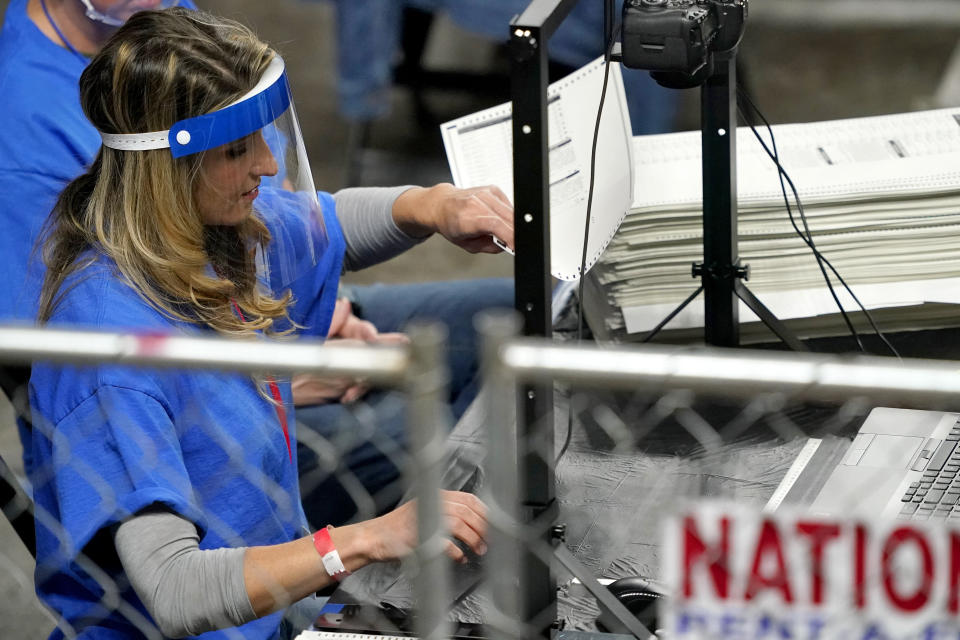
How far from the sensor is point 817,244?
5.66 feet

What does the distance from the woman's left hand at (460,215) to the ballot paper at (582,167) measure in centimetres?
3

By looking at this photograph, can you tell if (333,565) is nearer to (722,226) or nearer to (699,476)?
(699,476)

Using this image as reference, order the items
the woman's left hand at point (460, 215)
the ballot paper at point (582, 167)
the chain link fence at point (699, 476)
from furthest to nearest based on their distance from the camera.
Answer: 1. the woman's left hand at point (460, 215)
2. the ballot paper at point (582, 167)
3. the chain link fence at point (699, 476)

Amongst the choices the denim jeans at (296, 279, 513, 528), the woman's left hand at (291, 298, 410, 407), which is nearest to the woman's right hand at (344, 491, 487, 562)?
the denim jeans at (296, 279, 513, 528)

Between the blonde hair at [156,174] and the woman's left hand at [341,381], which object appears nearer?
the blonde hair at [156,174]

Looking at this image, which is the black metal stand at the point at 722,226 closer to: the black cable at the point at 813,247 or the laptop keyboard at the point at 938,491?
the black cable at the point at 813,247

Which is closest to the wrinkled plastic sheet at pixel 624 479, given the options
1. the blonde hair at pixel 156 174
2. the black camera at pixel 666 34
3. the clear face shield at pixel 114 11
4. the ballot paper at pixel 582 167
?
the ballot paper at pixel 582 167

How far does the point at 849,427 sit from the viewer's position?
4.93ft

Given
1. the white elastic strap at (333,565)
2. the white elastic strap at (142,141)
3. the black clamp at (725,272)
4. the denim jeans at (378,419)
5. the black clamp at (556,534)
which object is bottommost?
the denim jeans at (378,419)

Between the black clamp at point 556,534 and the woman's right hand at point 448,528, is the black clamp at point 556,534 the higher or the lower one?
the higher one

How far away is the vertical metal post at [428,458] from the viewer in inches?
33.2

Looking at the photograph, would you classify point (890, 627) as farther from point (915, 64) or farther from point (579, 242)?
point (915, 64)

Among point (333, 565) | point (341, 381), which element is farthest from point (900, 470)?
point (341, 381)

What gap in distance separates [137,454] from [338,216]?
29.4 inches
